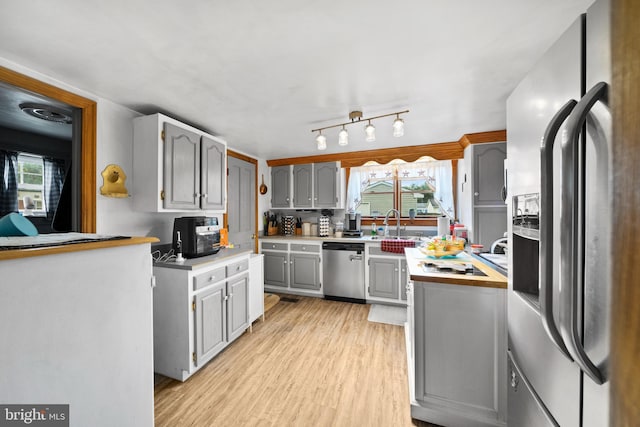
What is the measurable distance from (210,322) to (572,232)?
227cm

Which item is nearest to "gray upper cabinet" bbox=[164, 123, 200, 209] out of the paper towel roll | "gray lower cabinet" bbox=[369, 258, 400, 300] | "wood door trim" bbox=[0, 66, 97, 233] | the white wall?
the white wall

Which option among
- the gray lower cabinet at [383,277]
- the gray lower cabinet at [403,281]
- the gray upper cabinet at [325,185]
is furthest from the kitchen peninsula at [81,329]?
the gray upper cabinet at [325,185]

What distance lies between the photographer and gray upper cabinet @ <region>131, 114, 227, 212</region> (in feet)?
6.64

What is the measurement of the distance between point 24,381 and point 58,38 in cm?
154

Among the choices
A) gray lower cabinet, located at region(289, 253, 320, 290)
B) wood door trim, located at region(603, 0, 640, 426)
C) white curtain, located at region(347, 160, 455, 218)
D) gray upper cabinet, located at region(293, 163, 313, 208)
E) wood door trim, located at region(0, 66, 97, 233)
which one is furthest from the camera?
gray upper cabinet, located at region(293, 163, 313, 208)

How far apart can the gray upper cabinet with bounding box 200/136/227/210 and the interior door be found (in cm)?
70

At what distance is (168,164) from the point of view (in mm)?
2076

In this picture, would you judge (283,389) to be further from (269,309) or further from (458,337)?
(269,309)

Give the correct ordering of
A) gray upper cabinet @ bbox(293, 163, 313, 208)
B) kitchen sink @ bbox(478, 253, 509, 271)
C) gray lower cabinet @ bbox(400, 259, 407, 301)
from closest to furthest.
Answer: kitchen sink @ bbox(478, 253, 509, 271) → gray lower cabinet @ bbox(400, 259, 407, 301) → gray upper cabinet @ bbox(293, 163, 313, 208)

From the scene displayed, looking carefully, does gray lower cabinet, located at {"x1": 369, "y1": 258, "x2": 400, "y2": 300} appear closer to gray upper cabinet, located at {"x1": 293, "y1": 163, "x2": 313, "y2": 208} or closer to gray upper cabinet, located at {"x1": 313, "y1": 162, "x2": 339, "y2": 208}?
gray upper cabinet, located at {"x1": 313, "y1": 162, "x2": 339, "y2": 208}

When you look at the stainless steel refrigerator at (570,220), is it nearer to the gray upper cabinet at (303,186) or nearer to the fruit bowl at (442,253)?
the fruit bowl at (442,253)

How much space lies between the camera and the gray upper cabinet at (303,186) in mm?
4012

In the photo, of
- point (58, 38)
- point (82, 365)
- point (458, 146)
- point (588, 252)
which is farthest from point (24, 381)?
point (458, 146)

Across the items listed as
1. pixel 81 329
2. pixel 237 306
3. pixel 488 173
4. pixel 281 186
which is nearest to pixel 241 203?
pixel 281 186
